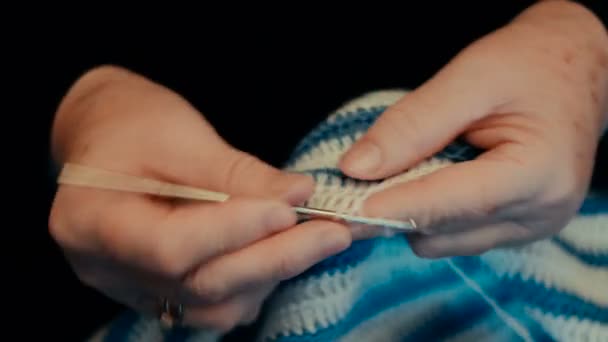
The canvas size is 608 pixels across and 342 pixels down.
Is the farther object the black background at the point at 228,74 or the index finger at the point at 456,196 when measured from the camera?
the black background at the point at 228,74

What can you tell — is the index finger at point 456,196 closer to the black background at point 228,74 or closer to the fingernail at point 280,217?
the fingernail at point 280,217

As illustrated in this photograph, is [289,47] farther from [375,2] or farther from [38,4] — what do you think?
[38,4]

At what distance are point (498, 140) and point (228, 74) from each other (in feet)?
0.73

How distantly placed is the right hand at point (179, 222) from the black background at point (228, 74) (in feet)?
0.21

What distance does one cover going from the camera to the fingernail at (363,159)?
1.13 ft

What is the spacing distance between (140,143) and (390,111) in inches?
5.7

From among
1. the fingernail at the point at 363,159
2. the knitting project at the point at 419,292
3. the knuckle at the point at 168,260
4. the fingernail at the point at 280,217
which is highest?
the fingernail at the point at 363,159

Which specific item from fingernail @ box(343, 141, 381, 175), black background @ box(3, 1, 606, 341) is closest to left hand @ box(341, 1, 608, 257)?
fingernail @ box(343, 141, 381, 175)

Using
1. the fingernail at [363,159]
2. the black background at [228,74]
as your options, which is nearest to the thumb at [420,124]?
the fingernail at [363,159]

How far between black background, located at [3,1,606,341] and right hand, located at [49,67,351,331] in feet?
0.21

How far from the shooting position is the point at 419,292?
15.9 inches

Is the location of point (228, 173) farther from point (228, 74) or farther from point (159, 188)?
point (228, 74)

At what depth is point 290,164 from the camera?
42 cm

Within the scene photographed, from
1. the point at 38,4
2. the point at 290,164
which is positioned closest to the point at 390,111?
the point at 290,164
